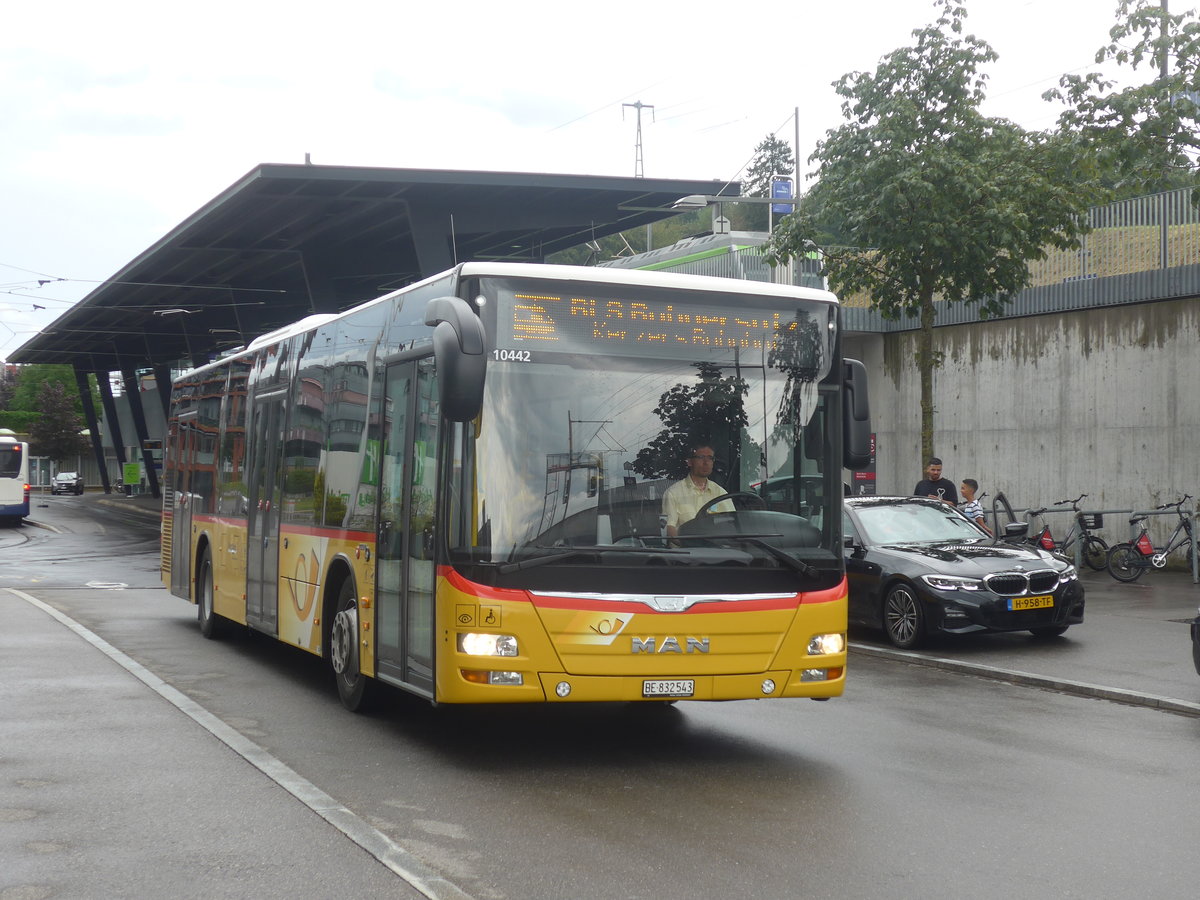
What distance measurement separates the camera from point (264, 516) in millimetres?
12156

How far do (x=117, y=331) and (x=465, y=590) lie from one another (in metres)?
56.9

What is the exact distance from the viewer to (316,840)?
6164mm

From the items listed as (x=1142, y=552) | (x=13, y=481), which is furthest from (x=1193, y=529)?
(x=13, y=481)

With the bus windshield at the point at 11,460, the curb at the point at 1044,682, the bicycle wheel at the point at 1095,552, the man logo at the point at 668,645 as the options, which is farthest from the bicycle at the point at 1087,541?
the bus windshield at the point at 11,460

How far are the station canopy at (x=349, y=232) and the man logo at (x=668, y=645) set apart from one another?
57.6 feet

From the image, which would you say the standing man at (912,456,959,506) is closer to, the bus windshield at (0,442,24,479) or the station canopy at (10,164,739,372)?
the station canopy at (10,164,739,372)

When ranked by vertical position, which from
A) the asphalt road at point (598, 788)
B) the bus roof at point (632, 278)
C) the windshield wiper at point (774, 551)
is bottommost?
the asphalt road at point (598, 788)

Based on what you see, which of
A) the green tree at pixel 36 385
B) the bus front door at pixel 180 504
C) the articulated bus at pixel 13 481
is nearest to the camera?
the bus front door at pixel 180 504

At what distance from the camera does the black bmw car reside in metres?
13.4

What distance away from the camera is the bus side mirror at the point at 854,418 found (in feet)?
27.8

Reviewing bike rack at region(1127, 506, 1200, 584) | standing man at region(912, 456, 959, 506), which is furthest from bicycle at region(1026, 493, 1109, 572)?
standing man at region(912, 456, 959, 506)

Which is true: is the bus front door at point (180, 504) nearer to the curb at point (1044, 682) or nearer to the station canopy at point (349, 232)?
the curb at point (1044, 682)

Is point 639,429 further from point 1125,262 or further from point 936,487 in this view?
point 1125,262

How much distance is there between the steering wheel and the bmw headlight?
19.3ft
